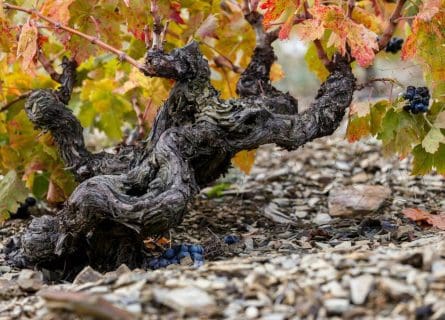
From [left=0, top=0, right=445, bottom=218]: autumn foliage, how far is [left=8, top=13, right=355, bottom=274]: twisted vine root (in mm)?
174

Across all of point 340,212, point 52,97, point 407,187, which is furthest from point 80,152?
point 407,187

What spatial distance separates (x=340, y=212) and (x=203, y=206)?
26.0 inches

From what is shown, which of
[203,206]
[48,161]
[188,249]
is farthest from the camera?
[203,206]

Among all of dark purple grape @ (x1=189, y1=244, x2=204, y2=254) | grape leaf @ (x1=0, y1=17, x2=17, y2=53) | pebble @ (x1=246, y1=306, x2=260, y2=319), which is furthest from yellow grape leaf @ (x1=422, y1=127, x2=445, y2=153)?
grape leaf @ (x1=0, y1=17, x2=17, y2=53)

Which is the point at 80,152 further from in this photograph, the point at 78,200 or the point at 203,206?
the point at 203,206

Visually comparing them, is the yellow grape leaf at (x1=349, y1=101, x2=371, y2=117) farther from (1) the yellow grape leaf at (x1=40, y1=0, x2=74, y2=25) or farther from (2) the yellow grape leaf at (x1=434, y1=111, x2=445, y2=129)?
(1) the yellow grape leaf at (x1=40, y1=0, x2=74, y2=25)

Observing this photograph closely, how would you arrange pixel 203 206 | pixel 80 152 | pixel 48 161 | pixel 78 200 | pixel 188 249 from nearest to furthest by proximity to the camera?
pixel 78 200, pixel 188 249, pixel 80 152, pixel 48 161, pixel 203 206

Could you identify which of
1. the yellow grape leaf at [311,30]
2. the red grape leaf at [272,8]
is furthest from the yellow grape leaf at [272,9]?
the yellow grape leaf at [311,30]

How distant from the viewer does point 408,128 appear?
9.42 ft

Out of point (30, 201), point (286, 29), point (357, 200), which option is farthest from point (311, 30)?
point (30, 201)

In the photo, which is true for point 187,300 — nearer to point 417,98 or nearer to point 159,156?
point 159,156

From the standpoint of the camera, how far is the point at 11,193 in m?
3.21

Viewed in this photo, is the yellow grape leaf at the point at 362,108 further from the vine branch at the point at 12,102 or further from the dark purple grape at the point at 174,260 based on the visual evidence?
the vine branch at the point at 12,102

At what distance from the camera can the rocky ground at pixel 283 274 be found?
1745 mm
